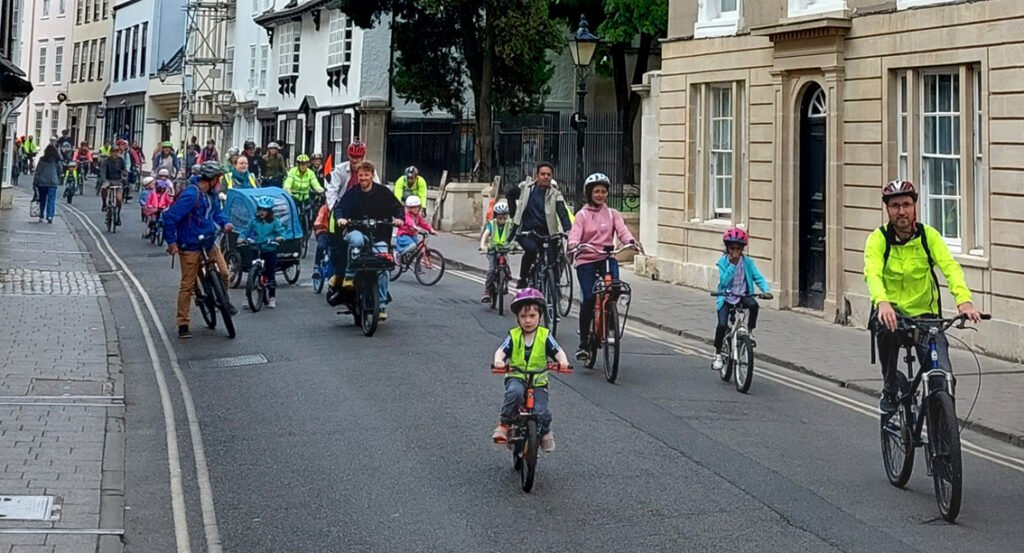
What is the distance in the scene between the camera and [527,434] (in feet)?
26.7

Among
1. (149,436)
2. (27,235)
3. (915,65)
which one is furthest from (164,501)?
(27,235)

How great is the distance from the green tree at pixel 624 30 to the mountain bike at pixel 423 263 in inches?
584

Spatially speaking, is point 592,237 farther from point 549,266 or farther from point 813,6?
point 813,6

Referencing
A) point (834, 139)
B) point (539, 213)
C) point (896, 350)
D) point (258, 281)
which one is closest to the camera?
point (896, 350)

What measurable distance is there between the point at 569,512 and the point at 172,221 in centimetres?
798

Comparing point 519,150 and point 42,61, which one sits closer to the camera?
point 519,150

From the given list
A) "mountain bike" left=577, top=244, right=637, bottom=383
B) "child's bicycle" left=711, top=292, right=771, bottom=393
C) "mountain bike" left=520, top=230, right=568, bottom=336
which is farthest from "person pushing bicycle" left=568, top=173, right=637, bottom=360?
"mountain bike" left=520, top=230, right=568, bottom=336

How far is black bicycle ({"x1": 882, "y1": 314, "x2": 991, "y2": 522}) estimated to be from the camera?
7.50 metres

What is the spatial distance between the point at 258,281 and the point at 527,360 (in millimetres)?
9046

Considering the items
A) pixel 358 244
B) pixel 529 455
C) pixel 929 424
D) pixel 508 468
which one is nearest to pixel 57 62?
pixel 358 244

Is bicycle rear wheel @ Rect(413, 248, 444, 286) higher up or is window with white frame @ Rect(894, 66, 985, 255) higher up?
window with white frame @ Rect(894, 66, 985, 255)

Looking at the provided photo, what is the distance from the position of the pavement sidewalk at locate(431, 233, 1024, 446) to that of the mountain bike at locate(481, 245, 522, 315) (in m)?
1.28

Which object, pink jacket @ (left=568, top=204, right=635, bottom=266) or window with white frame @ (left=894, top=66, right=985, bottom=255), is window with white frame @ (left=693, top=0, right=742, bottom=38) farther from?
pink jacket @ (left=568, top=204, right=635, bottom=266)

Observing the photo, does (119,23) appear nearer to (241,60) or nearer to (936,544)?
(241,60)
